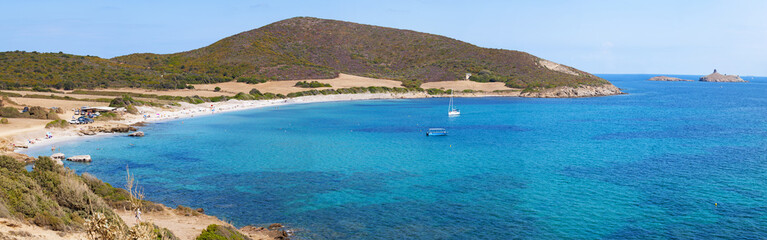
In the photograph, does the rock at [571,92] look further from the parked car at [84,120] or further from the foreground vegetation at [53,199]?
the foreground vegetation at [53,199]

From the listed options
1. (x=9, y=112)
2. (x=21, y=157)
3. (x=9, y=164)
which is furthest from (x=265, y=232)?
(x=9, y=112)

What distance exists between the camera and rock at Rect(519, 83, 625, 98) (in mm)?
146875

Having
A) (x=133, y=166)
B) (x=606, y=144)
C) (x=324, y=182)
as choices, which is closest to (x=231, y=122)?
(x=133, y=166)

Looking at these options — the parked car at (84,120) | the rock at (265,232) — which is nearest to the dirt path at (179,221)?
the rock at (265,232)

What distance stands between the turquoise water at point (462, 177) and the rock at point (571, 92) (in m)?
74.6

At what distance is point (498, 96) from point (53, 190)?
136m

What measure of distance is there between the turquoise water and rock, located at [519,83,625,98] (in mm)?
74560

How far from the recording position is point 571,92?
150 metres

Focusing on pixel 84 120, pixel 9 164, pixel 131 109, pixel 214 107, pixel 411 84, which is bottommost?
pixel 214 107

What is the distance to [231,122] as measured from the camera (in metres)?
77.3

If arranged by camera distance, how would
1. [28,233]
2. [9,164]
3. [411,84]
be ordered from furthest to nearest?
[411,84] < [9,164] < [28,233]

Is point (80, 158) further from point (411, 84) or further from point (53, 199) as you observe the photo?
point (411, 84)

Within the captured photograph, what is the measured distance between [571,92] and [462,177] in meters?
122

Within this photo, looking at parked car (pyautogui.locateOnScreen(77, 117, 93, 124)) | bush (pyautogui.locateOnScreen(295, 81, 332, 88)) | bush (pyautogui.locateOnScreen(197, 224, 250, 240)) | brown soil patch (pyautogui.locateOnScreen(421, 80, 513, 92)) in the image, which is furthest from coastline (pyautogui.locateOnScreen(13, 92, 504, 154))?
bush (pyautogui.locateOnScreen(197, 224, 250, 240))
